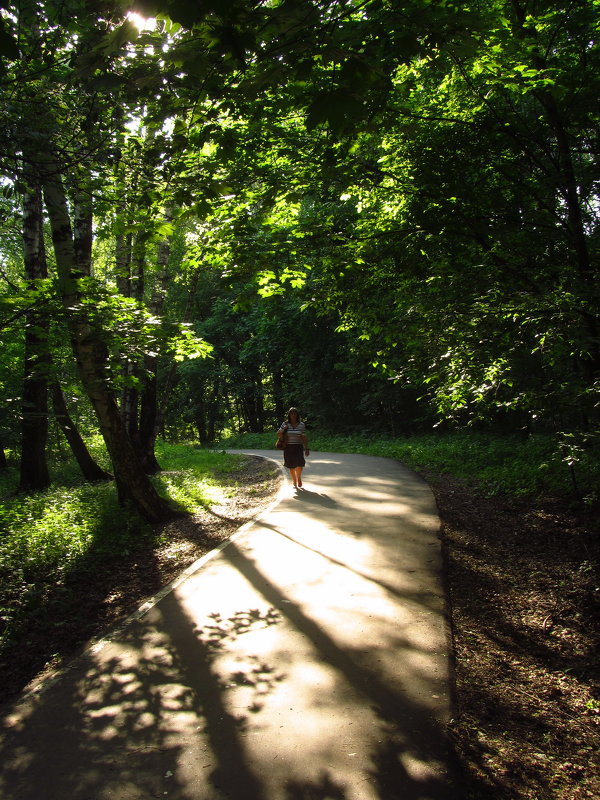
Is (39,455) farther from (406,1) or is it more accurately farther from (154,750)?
(406,1)

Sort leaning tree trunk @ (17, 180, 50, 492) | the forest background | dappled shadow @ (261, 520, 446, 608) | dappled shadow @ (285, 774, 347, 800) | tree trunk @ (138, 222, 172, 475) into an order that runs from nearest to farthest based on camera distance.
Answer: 1. dappled shadow @ (285, 774, 347, 800)
2. the forest background
3. dappled shadow @ (261, 520, 446, 608)
4. leaning tree trunk @ (17, 180, 50, 492)
5. tree trunk @ (138, 222, 172, 475)

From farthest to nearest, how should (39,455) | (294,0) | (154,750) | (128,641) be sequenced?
1. (39,455)
2. (128,641)
3. (154,750)
4. (294,0)

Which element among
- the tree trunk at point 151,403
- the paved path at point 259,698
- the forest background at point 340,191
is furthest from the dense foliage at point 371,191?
the tree trunk at point 151,403

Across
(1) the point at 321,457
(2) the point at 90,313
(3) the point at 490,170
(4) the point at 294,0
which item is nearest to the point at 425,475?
(1) the point at 321,457

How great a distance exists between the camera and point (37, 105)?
5777 mm

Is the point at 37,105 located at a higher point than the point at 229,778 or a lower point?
higher

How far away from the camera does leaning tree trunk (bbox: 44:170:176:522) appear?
704 centimetres

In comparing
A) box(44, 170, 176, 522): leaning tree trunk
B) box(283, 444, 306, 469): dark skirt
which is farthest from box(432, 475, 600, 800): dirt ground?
box(44, 170, 176, 522): leaning tree trunk

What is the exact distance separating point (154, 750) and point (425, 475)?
11.0 meters

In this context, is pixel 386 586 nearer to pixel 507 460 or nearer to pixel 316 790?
pixel 316 790

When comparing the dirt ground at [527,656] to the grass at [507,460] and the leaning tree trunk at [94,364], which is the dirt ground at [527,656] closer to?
the grass at [507,460]

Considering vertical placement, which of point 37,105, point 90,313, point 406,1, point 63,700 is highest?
point 37,105

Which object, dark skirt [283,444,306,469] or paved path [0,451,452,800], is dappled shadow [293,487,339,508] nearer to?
dark skirt [283,444,306,469]

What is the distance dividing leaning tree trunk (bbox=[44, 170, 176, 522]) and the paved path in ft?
10.3
